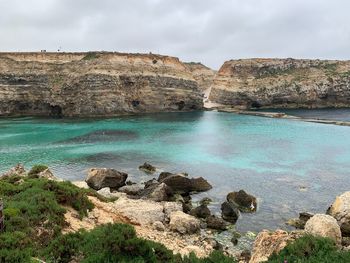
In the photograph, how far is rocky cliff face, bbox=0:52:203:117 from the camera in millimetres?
98375

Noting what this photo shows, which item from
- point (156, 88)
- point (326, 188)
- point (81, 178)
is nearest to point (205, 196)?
point (326, 188)

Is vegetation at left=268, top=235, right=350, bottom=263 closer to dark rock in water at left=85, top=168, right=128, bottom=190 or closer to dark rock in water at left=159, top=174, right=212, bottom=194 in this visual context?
dark rock in water at left=159, top=174, right=212, bottom=194

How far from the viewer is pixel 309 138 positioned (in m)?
66.9

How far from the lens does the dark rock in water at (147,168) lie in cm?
4322

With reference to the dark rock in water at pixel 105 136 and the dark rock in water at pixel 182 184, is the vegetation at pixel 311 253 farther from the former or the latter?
the dark rock in water at pixel 105 136

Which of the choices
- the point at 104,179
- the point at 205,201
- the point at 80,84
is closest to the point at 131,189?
the point at 104,179

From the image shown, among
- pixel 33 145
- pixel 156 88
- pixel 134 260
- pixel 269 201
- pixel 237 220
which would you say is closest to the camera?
pixel 134 260

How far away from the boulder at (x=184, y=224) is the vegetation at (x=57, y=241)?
8.33 meters

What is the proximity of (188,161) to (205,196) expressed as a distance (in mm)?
14464

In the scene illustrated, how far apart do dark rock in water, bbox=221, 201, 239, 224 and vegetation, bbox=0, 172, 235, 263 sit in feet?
43.6

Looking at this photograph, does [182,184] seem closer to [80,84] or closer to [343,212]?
[343,212]

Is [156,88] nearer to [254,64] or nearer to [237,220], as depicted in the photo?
[254,64]

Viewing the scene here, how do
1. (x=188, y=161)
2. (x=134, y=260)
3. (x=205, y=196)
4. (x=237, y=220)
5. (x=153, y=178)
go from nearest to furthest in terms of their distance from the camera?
(x=134, y=260) < (x=237, y=220) < (x=205, y=196) < (x=153, y=178) < (x=188, y=161)

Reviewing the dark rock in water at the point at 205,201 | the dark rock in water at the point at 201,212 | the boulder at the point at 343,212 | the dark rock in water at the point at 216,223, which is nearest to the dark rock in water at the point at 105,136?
the dark rock in water at the point at 205,201
